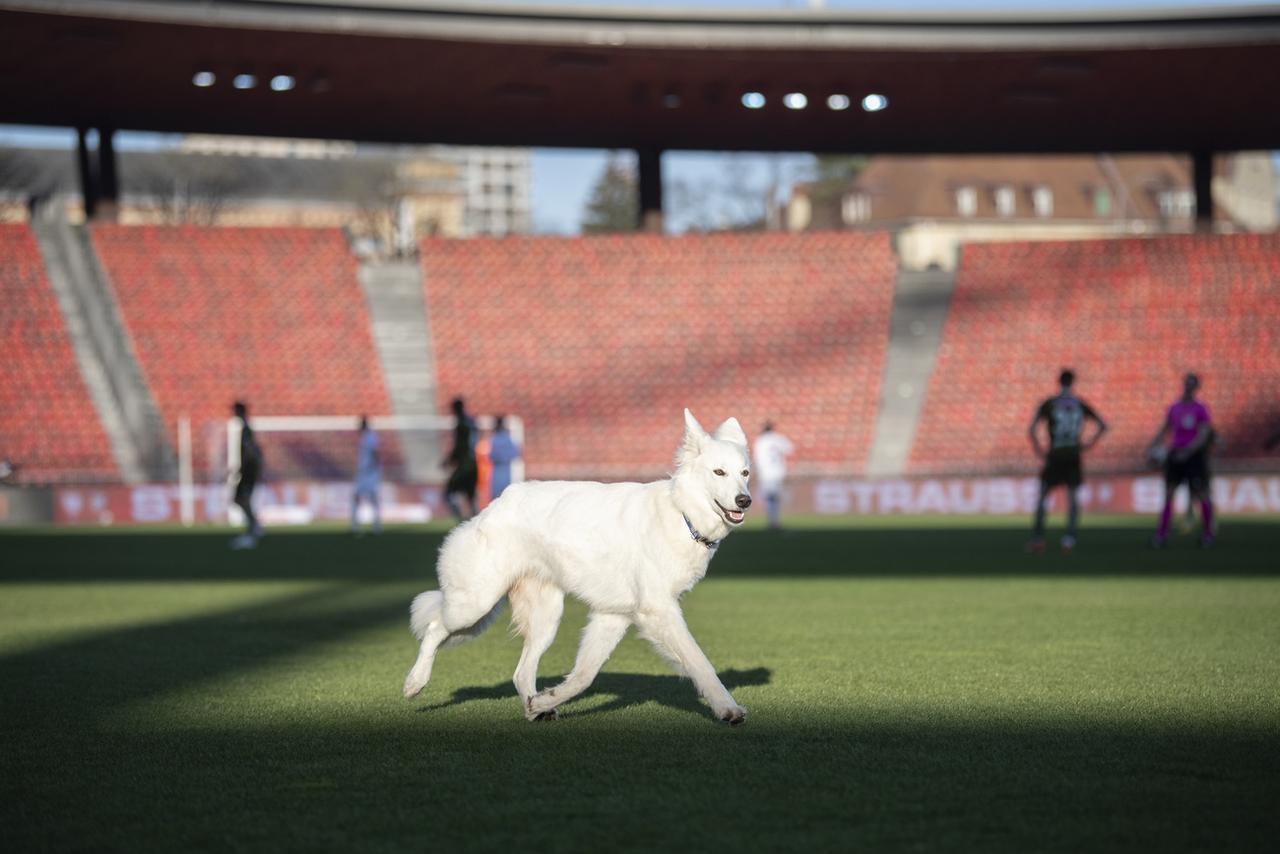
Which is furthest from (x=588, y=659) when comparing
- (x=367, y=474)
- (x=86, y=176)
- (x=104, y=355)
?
(x=86, y=176)

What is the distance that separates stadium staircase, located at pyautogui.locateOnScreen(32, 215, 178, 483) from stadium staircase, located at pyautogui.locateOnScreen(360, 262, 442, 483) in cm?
537

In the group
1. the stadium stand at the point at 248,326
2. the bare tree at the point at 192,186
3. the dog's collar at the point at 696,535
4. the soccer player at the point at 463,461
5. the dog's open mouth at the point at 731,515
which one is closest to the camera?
the dog's open mouth at the point at 731,515

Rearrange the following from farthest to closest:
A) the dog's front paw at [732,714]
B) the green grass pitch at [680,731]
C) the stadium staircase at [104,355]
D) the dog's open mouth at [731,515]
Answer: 1. the stadium staircase at [104,355]
2. the dog's open mouth at [731,515]
3. the dog's front paw at [732,714]
4. the green grass pitch at [680,731]

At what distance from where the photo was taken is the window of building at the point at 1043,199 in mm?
100438

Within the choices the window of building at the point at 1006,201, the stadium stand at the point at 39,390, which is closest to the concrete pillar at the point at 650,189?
the stadium stand at the point at 39,390

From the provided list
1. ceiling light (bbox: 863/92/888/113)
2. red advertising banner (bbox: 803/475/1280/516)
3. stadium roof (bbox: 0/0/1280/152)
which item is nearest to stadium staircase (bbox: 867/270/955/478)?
red advertising banner (bbox: 803/475/1280/516)

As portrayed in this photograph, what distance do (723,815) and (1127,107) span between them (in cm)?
3550

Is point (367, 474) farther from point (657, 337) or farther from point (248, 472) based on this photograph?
point (657, 337)

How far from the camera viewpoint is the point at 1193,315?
128 feet

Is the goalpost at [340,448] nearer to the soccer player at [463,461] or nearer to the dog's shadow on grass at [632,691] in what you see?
the soccer player at [463,461]

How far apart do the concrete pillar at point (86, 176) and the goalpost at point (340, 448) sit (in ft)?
28.0

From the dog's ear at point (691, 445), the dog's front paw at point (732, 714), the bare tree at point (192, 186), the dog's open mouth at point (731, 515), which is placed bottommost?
the dog's front paw at point (732, 714)

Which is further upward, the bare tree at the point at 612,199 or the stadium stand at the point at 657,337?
the bare tree at the point at 612,199

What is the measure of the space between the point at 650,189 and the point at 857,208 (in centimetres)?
5914
